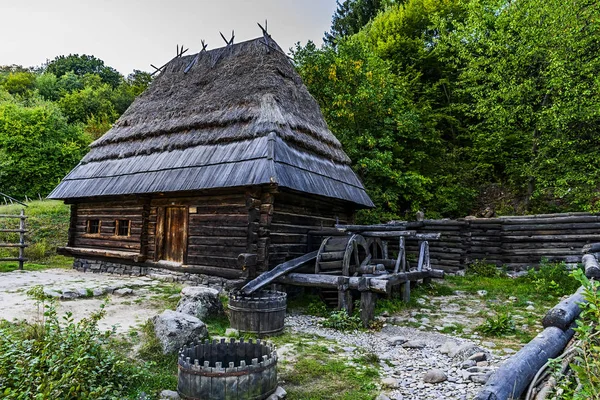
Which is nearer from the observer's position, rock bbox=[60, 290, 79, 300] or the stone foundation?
rock bbox=[60, 290, 79, 300]

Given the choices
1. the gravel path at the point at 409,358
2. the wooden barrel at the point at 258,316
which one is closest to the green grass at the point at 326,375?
the gravel path at the point at 409,358

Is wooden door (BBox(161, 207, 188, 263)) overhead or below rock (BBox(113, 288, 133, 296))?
overhead

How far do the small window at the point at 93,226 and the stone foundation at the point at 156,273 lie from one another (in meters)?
1.01

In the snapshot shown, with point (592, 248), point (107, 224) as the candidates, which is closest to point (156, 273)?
point (107, 224)

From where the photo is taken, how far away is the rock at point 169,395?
3.74 meters

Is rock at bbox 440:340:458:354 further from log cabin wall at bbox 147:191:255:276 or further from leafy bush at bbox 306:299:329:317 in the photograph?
log cabin wall at bbox 147:191:255:276

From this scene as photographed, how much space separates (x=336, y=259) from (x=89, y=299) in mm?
5467

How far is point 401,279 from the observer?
823 centimetres

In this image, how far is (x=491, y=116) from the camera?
16.4 meters

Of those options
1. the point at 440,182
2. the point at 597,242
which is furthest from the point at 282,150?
the point at 440,182

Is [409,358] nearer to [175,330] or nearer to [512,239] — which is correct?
[175,330]

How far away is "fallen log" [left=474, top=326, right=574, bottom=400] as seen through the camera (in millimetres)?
2500

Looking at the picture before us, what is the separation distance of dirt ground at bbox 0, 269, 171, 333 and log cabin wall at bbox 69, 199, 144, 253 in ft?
5.45

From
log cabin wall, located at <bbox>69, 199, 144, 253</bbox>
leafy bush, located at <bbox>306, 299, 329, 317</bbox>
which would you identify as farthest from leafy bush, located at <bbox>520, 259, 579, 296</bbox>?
log cabin wall, located at <bbox>69, 199, 144, 253</bbox>
